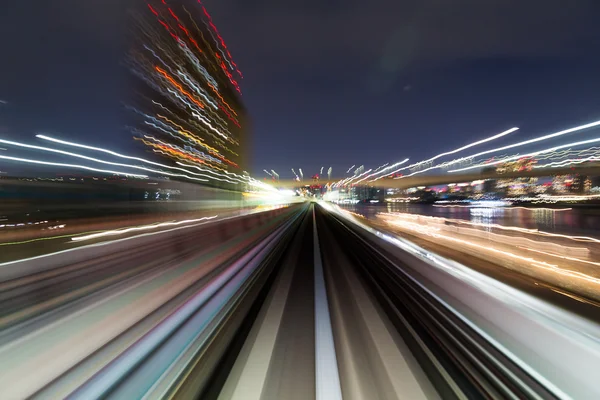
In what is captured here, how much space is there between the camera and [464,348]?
3598 mm

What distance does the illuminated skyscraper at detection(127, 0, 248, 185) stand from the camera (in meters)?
51.5

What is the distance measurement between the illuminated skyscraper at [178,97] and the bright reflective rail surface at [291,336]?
46.5 metres

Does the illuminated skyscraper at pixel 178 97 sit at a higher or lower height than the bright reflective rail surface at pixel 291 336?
higher

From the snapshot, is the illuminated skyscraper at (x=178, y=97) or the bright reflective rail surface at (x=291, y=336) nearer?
the bright reflective rail surface at (x=291, y=336)

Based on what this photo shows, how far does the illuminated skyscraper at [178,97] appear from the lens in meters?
51.5

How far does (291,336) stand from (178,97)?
63.7 metres

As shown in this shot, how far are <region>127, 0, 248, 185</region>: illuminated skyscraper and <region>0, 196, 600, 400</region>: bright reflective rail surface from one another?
46538mm

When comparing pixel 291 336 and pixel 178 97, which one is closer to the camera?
pixel 291 336

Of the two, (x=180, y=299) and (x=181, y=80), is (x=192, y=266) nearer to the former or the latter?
(x=180, y=299)

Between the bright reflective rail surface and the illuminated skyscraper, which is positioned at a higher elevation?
the illuminated skyscraper

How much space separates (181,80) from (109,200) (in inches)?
1850

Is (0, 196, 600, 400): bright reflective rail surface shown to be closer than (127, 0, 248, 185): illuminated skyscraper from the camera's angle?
Yes

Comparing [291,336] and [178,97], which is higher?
[178,97]

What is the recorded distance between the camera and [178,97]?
193 ft
